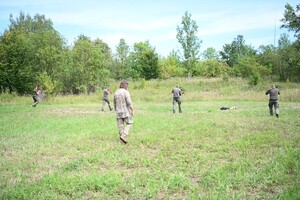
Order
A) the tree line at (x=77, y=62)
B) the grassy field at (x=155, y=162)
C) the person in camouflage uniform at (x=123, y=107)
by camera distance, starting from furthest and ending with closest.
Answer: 1. the tree line at (x=77, y=62)
2. the person in camouflage uniform at (x=123, y=107)
3. the grassy field at (x=155, y=162)

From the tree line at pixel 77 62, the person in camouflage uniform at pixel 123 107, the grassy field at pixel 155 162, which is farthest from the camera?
the tree line at pixel 77 62

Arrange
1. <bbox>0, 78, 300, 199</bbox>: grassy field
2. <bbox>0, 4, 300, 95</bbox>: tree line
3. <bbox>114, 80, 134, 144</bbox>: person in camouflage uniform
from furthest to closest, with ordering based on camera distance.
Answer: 1. <bbox>0, 4, 300, 95</bbox>: tree line
2. <bbox>114, 80, 134, 144</bbox>: person in camouflage uniform
3. <bbox>0, 78, 300, 199</bbox>: grassy field

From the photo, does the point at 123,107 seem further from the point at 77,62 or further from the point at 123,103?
the point at 77,62

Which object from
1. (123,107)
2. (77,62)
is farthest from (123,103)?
(77,62)

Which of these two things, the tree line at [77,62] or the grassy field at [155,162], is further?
the tree line at [77,62]

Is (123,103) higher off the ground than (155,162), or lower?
higher

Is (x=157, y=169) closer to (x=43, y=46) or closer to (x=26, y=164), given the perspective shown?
(x=26, y=164)

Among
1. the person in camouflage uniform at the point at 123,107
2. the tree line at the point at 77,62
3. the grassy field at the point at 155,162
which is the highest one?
the tree line at the point at 77,62

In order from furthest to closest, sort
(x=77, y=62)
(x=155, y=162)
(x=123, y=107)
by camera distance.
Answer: (x=77, y=62) < (x=123, y=107) < (x=155, y=162)

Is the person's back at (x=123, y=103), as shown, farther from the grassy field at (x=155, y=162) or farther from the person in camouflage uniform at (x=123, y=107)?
the grassy field at (x=155, y=162)

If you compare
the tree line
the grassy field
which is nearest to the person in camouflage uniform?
the grassy field

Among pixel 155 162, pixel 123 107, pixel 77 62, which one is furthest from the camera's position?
pixel 77 62

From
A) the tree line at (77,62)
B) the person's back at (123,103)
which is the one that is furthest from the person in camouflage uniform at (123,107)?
the tree line at (77,62)

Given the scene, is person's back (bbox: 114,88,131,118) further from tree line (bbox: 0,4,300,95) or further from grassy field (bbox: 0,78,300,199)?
tree line (bbox: 0,4,300,95)
